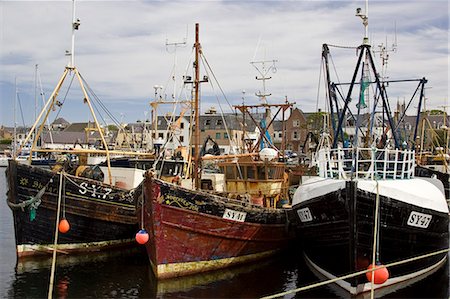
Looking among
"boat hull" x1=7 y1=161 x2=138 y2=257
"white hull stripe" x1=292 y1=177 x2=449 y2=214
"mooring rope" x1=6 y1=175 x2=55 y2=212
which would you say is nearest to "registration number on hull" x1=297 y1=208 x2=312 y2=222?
"white hull stripe" x1=292 y1=177 x2=449 y2=214

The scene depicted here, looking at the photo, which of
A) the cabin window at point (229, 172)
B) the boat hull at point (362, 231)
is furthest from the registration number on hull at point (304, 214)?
the cabin window at point (229, 172)

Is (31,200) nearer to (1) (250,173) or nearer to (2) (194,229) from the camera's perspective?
(2) (194,229)

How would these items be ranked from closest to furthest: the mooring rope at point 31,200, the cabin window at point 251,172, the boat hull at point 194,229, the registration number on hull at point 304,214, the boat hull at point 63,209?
the boat hull at point 194,229 < the registration number on hull at point 304,214 < the mooring rope at point 31,200 < the boat hull at point 63,209 < the cabin window at point 251,172

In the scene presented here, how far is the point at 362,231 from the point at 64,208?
1111 cm

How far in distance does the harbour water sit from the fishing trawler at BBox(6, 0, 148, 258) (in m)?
0.66

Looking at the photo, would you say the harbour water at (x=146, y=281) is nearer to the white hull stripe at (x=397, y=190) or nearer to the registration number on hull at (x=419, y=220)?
the registration number on hull at (x=419, y=220)

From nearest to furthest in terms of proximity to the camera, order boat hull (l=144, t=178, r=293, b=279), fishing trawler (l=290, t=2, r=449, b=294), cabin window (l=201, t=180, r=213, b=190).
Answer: fishing trawler (l=290, t=2, r=449, b=294)
boat hull (l=144, t=178, r=293, b=279)
cabin window (l=201, t=180, r=213, b=190)

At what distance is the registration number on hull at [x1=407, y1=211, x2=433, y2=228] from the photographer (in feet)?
47.4

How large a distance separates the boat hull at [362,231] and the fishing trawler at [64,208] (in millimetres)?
7603

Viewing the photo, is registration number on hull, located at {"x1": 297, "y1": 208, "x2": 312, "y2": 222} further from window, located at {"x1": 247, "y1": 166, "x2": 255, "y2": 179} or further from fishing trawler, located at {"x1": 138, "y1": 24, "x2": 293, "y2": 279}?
window, located at {"x1": 247, "y1": 166, "x2": 255, "y2": 179}

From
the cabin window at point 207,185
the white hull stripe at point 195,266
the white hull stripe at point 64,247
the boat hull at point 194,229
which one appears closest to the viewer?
the boat hull at point 194,229

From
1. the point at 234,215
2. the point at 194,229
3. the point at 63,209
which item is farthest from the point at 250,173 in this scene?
the point at 63,209

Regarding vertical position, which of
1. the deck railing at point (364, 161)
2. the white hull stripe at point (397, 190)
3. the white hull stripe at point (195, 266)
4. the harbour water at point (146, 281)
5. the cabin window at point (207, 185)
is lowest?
the harbour water at point (146, 281)

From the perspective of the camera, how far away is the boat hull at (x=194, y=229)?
51.3 feet
